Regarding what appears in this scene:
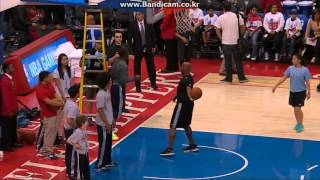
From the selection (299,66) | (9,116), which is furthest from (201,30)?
(9,116)

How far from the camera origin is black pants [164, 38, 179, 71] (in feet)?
56.6

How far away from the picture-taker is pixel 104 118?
32.7 ft

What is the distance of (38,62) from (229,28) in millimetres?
4681

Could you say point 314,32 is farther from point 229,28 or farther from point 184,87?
point 184,87

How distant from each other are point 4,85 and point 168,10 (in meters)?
6.88

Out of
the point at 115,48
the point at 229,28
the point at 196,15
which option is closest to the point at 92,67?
the point at 115,48

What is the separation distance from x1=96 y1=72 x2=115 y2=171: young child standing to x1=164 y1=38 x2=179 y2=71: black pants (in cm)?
728

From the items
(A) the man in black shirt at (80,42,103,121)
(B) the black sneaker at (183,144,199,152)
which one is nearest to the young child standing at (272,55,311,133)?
(B) the black sneaker at (183,144,199,152)

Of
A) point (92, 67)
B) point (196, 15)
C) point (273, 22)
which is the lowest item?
point (92, 67)

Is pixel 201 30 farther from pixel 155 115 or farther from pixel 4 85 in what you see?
pixel 4 85

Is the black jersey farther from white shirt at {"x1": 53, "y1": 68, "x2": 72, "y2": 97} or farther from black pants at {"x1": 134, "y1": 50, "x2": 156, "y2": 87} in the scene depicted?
black pants at {"x1": 134, "y1": 50, "x2": 156, "y2": 87}

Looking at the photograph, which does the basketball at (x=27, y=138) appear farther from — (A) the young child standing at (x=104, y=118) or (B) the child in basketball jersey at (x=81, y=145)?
(B) the child in basketball jersey at (x=81, y=145)

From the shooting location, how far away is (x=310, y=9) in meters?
19.5

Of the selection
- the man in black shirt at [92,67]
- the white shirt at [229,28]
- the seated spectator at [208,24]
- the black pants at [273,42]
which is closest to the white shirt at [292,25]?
the black pants at [273,42]
